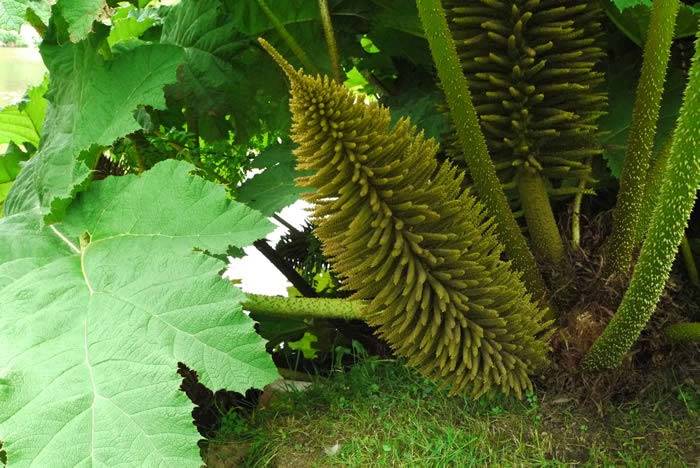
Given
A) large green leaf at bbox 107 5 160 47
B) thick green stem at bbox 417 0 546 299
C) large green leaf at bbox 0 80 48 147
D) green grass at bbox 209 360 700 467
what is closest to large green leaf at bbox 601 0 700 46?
thick green stem at bbox 417 0 546 299

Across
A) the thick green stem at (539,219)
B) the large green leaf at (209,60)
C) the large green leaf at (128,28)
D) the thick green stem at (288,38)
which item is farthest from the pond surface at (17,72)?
the thick green stem at (539,219)

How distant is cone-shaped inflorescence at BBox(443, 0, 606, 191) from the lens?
3.57ft

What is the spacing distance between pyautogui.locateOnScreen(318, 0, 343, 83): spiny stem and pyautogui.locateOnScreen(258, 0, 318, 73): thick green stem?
0.15 feet

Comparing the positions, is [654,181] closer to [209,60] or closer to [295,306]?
[295,306]

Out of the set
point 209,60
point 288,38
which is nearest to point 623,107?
point 288,38

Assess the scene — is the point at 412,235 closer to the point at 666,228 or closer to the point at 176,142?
the point at 666,228

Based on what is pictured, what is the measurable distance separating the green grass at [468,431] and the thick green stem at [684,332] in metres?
0.07

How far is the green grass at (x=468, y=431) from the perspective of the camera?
1093 mm

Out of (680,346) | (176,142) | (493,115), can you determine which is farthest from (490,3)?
(176,142)

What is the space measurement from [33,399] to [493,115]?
2.34 ft

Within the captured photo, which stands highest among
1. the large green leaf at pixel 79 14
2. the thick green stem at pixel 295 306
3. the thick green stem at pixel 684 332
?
the large green leaf at pixel 79 14

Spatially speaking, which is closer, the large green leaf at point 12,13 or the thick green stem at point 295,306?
the large green leaf at point 12,13

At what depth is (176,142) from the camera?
1.55m

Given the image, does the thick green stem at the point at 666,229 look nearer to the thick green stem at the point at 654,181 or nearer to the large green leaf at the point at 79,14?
the thick green stem at the point at 654,181
